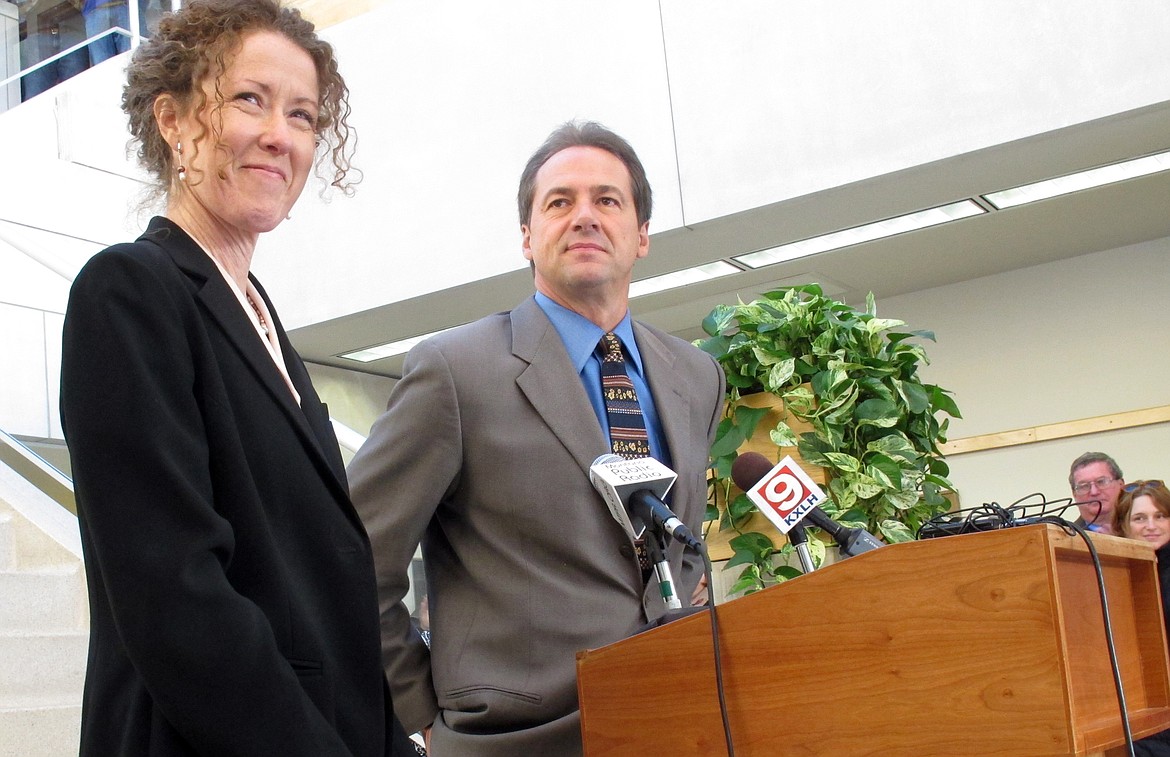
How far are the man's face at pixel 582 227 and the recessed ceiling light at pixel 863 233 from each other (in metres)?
3.93

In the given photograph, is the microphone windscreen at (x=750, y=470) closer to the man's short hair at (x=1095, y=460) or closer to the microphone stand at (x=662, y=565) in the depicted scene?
the microphone stand at (x=662, y=565)

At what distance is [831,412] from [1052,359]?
4222 millimetres

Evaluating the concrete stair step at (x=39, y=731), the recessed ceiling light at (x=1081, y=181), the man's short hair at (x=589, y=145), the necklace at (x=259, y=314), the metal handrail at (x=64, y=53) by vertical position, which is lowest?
the concrete stair step at (x=39, y=731)

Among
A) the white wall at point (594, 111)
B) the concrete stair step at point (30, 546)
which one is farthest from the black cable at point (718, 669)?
the white wall at point (594, 111)

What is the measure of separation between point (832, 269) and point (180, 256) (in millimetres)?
5776

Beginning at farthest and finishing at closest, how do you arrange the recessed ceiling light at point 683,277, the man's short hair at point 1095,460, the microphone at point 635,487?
1. the recessed ceiling light at point 683,277
2. the man's short hair at point 1095,460
3. the microphone at point 635,487

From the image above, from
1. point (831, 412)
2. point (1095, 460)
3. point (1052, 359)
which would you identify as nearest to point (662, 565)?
point (831, 412)

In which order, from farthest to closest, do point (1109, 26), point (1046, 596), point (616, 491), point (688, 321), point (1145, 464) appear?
1. point (688, 321)
2. point (1145, 464)
3. point (1109, 26)
4. point (616, 491)
5. point (1046, 596)

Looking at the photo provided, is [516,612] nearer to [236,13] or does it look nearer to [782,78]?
[236,13]

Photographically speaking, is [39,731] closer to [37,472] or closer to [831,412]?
[37,472]

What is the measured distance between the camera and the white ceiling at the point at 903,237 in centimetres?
512

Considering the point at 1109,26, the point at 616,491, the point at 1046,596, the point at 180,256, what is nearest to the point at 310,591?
the point at 180,256

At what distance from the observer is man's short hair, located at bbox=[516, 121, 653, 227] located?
2215 mm

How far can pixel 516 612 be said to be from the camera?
181 centimetres
